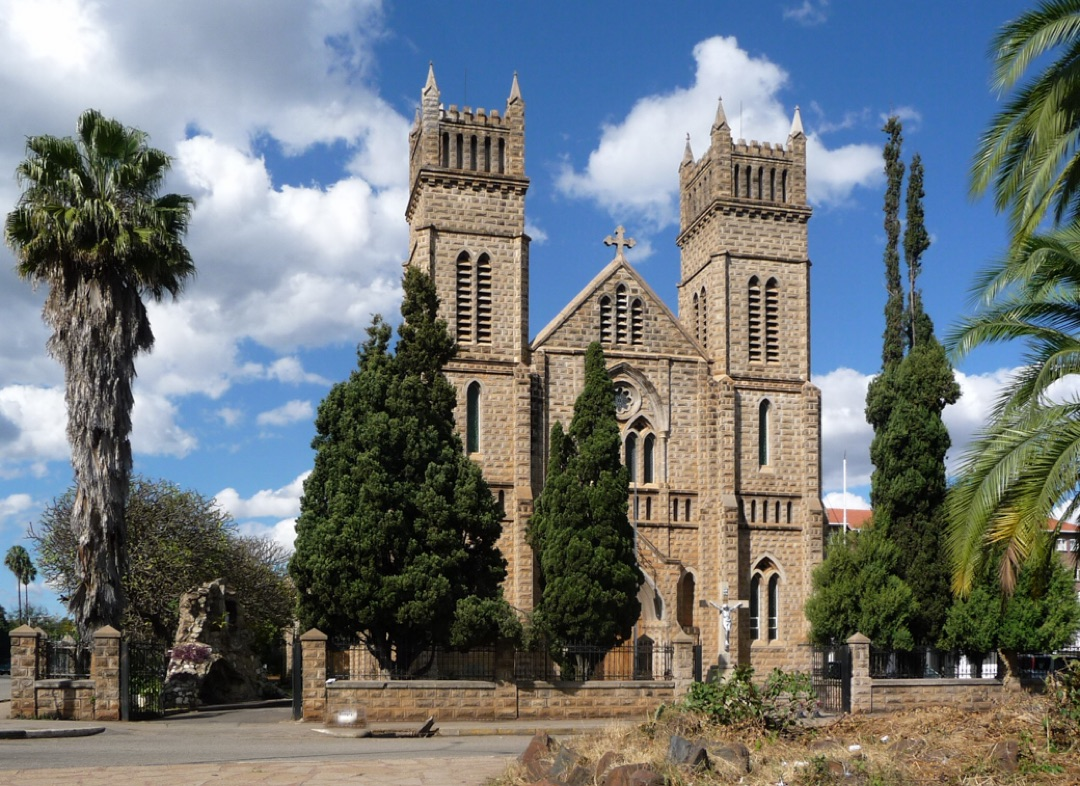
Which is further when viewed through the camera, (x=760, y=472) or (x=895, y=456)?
(x=760, y=472)

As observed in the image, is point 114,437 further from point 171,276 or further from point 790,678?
point 790,678

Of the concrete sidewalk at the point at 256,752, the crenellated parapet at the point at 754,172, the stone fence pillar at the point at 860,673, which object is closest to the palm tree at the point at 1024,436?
the concrete sidewalk at the point at 256,752

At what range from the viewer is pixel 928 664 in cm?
3077

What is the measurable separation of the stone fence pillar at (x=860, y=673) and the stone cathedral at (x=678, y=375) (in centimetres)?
1198

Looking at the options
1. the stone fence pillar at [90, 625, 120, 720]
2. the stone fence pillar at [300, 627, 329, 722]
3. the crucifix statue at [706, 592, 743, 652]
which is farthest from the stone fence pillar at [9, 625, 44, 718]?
the crucifix statue at [706, 592, 743, 652]

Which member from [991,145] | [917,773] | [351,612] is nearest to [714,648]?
[351,612]

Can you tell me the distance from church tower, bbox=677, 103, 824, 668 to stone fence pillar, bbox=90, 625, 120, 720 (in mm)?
20903

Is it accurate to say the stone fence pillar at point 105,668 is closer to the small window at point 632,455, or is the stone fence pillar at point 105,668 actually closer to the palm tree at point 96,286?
the palm tree at point 96,286

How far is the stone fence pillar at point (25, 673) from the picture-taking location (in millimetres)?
20406

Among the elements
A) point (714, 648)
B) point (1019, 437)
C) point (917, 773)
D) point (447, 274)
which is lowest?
point (714, 648)

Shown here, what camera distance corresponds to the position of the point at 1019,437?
529 inches

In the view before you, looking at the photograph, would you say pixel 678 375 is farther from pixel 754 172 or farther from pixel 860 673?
pixel 860 673

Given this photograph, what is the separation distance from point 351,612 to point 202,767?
956 centimetres

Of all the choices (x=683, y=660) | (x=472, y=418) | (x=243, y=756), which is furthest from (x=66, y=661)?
(x=472, y=418)
